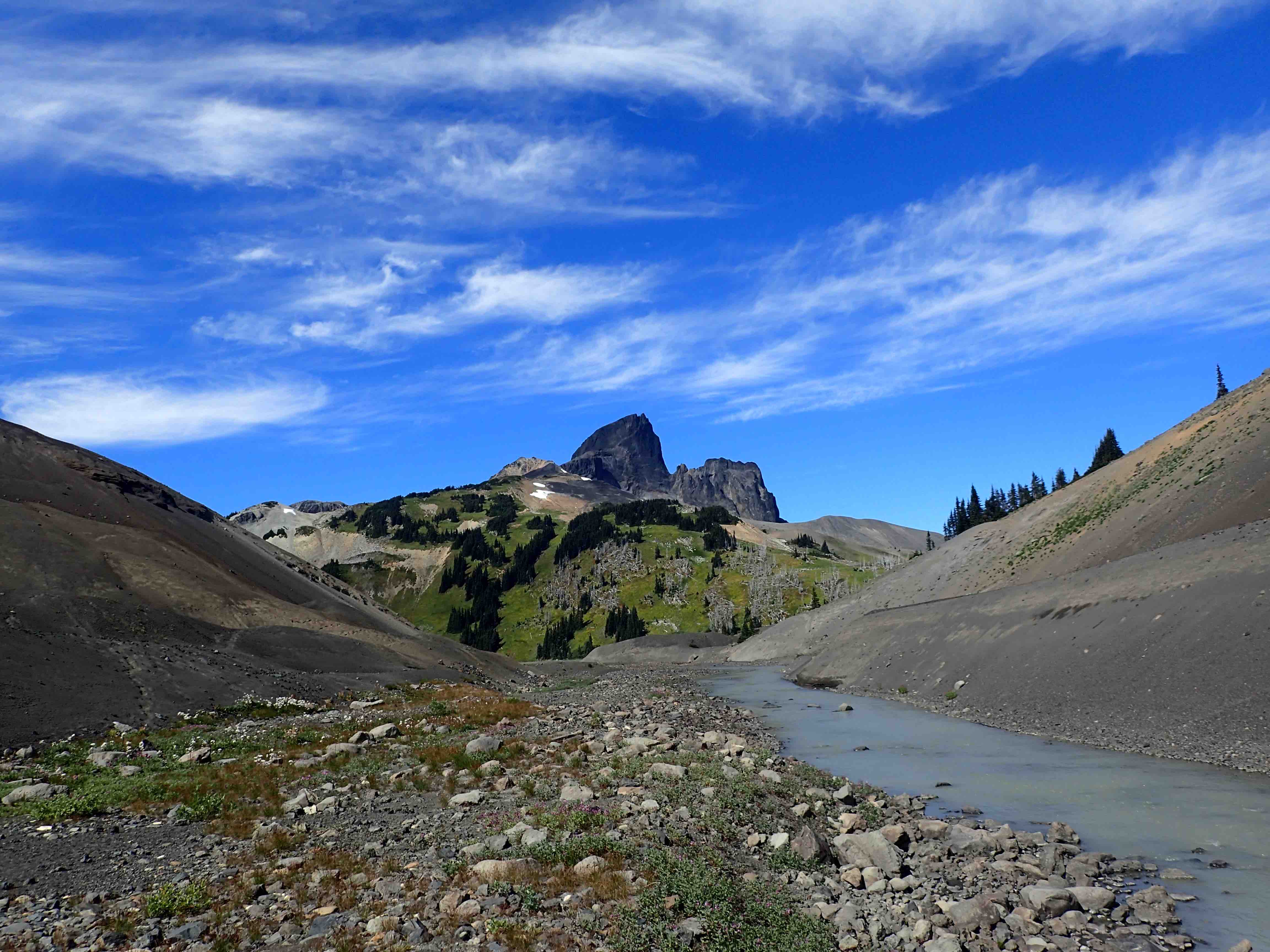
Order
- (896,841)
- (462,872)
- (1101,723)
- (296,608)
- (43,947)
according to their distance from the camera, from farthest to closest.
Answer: (296,608) → (1101,723) → (896,841) → (462,872) → (43,947)

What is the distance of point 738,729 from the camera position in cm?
4775

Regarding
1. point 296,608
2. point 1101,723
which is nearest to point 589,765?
point 1101,723

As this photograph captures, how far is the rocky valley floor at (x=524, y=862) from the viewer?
14539 millimetres

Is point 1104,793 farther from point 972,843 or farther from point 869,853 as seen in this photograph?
point 869,853

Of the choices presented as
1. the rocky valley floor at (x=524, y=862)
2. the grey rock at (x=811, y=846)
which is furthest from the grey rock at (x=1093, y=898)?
the grey rock at (x=811, y=846)

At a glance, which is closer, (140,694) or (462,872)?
(462,872)

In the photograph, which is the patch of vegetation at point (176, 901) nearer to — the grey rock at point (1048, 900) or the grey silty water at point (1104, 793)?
the grey rock at point (1048, 900)

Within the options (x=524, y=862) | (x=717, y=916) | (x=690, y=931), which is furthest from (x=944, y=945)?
(x=524, y=862)

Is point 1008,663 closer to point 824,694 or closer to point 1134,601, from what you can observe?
point 1134,601

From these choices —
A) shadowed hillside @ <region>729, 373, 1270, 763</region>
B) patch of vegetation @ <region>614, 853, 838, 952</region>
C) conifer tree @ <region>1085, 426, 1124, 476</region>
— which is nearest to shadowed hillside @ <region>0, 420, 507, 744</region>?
patch of vegetation @ <region>614, 853, 838, 952</region>

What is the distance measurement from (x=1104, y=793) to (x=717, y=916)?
19573mm

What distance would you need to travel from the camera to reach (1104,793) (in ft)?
87.1

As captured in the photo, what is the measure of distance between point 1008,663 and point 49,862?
179 feet

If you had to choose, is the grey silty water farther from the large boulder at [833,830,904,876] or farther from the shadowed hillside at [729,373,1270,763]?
the large boulder at [833,830,904,876]
